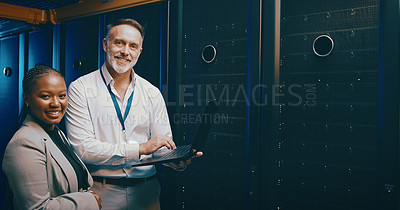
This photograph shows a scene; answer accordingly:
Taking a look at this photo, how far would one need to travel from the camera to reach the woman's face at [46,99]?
0.98 metres

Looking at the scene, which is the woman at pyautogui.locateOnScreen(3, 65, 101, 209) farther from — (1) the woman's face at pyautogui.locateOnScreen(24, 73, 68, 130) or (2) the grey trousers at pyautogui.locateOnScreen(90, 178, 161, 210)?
(2) the grey trousers at pyautogui.locateOnScreen(90, 178, 161, 210)

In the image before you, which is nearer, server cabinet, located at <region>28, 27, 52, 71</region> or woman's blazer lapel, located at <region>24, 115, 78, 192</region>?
woman's blazer lapel, located at <region>24, 115, 78, 192</region>

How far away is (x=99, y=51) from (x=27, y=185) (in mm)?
1561

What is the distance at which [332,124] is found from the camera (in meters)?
1.35

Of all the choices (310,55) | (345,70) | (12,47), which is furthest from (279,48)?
(12,47)

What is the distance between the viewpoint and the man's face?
163cm

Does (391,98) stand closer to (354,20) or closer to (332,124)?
(332,124)

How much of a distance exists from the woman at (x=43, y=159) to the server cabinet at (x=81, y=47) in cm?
136

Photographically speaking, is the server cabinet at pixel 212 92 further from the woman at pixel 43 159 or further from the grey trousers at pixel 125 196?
the woman at pixel 43 159

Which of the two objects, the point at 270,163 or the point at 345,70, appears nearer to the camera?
the point at 345,70

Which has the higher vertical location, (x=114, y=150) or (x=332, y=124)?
(x=332, y=124)

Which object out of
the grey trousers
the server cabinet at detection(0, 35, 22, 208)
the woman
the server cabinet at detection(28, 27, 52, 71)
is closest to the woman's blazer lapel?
the woman

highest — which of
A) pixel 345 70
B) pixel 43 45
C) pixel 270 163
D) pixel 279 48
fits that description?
Result: pixel 43 45

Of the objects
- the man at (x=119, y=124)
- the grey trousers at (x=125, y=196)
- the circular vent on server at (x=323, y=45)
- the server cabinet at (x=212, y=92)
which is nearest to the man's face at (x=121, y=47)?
the man at (x=119, y=124)
